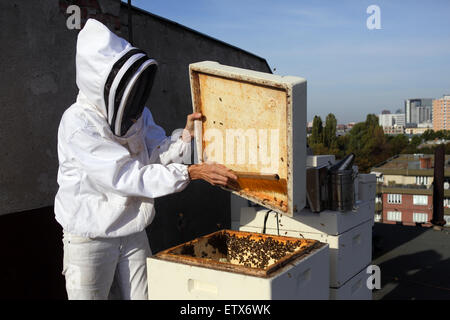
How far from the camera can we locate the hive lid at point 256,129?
6.42 feet

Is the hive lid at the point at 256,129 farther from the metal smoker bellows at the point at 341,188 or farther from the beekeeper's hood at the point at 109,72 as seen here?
the metal smoker bellows at the point at 341,188

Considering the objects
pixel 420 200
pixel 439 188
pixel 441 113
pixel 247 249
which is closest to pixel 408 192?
pixel 420 200

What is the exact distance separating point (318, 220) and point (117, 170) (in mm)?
1330

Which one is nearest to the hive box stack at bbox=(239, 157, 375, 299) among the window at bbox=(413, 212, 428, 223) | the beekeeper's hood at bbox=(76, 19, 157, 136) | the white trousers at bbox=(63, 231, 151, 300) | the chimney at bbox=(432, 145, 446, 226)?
A: the white trousers at bbox=(63, 231, 151, 300)

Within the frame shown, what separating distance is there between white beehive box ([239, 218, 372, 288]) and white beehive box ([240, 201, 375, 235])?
0.02 meters

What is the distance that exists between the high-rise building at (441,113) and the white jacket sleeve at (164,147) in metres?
110

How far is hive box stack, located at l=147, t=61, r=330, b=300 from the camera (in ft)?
5.97

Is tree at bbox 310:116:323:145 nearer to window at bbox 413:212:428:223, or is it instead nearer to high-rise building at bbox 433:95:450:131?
window at bbox 413:212:428:223

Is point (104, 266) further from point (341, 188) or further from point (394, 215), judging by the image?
point (394, 215)

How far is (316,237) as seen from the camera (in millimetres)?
2615

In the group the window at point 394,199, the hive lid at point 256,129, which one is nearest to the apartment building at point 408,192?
the window at point 394,199

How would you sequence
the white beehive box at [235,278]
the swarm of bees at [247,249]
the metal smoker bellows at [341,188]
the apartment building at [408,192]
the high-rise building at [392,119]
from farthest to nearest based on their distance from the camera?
the high-rise building at [392,119] → the apartment building at [408,192] → the metal smoker bellows at [341,188] → the swarm of bees at [247,249] → the white beehive box at [235,278]
